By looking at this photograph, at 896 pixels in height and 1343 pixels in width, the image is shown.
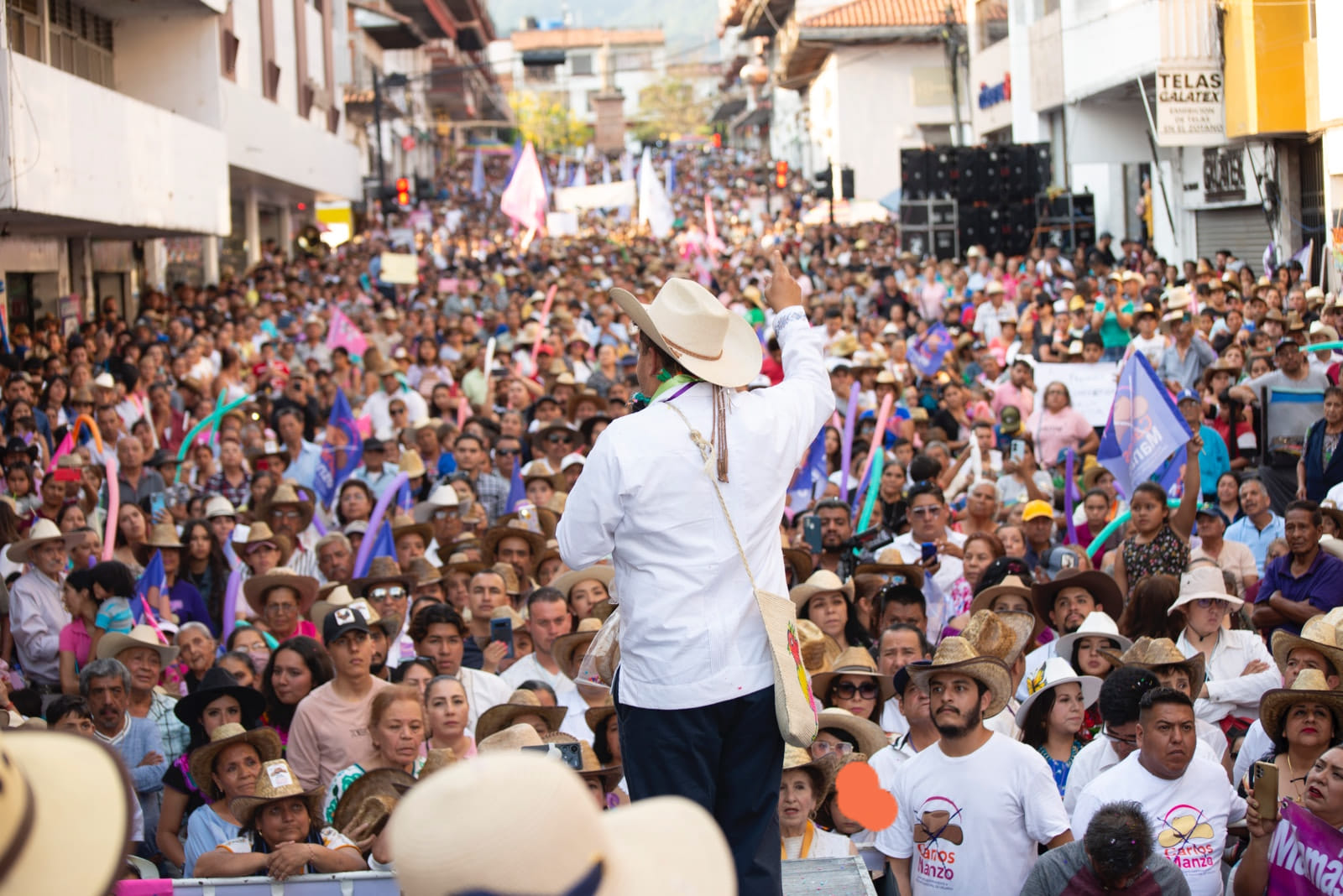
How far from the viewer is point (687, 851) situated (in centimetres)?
209

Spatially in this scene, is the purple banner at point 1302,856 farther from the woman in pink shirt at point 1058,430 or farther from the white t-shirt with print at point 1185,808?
the woman in pink shirt at point 1058,430

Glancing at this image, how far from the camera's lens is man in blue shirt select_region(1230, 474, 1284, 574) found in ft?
31.9

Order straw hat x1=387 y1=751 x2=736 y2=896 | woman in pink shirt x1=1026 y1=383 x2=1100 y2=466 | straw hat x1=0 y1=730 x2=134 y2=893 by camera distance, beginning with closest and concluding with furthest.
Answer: straw hat x1=0 y1=730 x2=134 y2=893
straw hat x1=387 y1=751 x2=736 y2=896
woman in pink shirt x1=1026 y1=383 x2=1100 y2=466

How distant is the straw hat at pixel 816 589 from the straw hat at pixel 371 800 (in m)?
2.53

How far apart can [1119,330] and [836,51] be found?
35621 mm

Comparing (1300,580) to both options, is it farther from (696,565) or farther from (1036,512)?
(696,565)

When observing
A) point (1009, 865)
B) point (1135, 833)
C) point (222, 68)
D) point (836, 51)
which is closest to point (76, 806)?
point (1135, 833)

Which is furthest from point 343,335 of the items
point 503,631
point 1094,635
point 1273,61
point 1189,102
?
point 1094,635

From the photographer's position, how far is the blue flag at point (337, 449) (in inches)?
508

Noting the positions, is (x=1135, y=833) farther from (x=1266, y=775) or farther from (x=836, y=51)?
(x=836, y=51)

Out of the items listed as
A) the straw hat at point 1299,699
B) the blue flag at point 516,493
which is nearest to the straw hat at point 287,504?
the blue flag at point 516,493

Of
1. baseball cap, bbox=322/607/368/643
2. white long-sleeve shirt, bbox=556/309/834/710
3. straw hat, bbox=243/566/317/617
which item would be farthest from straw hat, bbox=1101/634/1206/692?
straw hat, bbox=243/566/317/617

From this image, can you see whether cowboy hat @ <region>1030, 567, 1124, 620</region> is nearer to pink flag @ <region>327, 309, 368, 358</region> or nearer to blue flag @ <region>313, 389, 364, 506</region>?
blue flag @ <region>313, 389, 364, 506</region>

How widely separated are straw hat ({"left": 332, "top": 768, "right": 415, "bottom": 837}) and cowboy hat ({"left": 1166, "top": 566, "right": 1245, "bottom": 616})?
346cm
